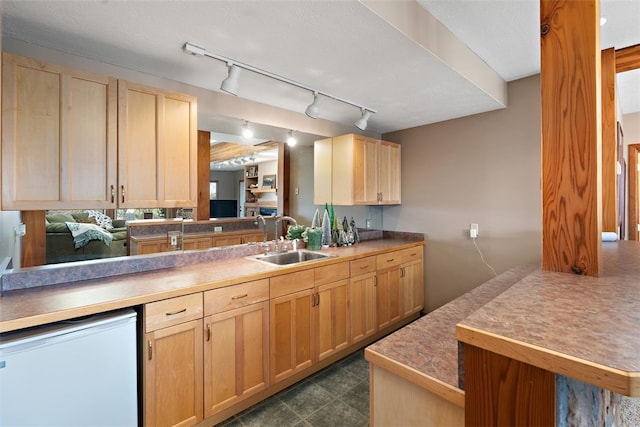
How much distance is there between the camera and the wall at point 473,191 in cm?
272

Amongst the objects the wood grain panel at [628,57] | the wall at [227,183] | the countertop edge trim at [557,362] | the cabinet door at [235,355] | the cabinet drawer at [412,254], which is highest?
the wood grain panel at [628,57]

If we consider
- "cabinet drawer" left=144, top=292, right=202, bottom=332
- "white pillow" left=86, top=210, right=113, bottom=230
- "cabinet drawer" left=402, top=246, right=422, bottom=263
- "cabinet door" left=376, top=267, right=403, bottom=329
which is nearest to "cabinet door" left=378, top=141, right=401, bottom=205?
"cabinet drawer" left=402, top=246, right=422, bottom=263

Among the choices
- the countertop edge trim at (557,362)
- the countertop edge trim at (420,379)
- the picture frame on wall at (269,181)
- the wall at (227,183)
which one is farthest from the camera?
the picture frame on wall at (269,181)

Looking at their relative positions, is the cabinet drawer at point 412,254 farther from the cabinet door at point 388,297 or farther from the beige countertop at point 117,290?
the beige countertop at point 117,290

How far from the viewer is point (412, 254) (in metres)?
3.30

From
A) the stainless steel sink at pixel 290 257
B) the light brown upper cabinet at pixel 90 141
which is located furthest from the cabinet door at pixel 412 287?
the light brown upper cabinet at pixel 90 141

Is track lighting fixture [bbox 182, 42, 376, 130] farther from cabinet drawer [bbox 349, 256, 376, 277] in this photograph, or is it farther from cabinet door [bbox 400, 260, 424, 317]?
cabinet door [bbox 400, 260, 424, 317]

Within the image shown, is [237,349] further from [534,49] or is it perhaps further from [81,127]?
[534,49]

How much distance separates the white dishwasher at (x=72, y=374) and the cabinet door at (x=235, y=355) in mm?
386

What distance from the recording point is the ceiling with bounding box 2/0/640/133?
1.44 m

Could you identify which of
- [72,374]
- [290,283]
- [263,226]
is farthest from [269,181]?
[72,374]

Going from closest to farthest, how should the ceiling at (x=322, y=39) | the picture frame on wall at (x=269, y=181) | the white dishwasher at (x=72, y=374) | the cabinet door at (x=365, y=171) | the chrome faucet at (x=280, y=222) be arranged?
the white dishwasher at (x=72, y=374)
the ceiling at (x=322, y=39)
the chrome faucet at (x=280, y=222)
the cabinet door at (x=365, y=171)
the picture frame on wall at (x=269, y=181)

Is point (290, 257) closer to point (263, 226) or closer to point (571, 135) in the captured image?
point (263, 226)

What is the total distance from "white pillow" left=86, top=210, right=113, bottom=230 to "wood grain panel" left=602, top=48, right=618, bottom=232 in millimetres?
3770
